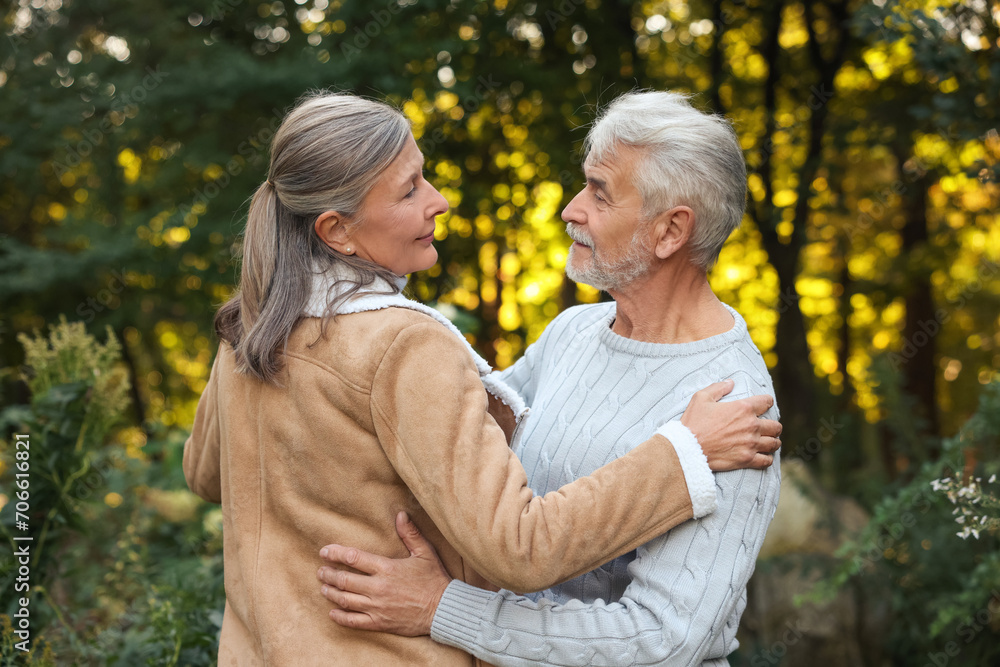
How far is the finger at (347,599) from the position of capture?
60.7 inches

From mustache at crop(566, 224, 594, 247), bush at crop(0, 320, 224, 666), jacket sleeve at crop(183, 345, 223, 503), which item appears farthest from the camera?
bush at crop(0, 320, 224, 666)

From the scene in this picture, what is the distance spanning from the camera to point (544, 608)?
65.2 inches

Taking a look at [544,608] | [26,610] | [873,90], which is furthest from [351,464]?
[873,90]

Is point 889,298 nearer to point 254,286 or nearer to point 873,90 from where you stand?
point 873,90

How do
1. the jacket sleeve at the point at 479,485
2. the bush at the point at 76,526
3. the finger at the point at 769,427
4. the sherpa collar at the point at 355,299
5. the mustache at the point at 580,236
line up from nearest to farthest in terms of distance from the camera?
the jacket sleeve at the point at 479,485
the sherpa collar at the point at 355,299
the finger at the point at 769,427
the mustache at the point at 580,236
the bush at the point at 76,526

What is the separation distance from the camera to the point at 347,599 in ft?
5.08

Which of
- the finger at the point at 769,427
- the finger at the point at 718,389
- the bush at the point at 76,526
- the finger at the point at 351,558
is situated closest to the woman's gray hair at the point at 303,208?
the finger at the point at 351,558

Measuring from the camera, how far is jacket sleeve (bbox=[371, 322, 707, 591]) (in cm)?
141

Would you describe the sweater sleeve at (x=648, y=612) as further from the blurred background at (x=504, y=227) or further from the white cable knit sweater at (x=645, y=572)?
the blurred background at (x=504, y=227)

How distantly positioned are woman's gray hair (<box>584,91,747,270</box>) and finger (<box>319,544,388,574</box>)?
100 centimetres

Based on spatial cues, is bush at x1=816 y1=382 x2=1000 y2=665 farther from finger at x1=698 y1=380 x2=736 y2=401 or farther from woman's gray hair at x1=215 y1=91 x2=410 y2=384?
woman's gray hair at x1=215 y1=91 x2=410 y2=384

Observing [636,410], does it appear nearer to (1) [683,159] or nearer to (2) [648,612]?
(2) [648,612]

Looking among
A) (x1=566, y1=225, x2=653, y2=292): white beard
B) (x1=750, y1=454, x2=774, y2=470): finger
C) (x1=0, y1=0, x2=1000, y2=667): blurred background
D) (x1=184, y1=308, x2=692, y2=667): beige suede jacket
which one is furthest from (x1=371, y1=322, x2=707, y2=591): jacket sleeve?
(x1=0, y1=0, x2=1000, y2=667): blurred background

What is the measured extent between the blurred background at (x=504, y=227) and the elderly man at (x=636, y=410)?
1.03 metres
